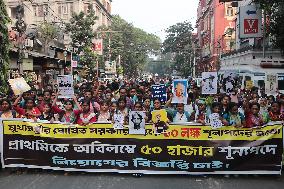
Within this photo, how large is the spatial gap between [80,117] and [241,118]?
3.00 meters

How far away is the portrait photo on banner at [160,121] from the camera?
7.62 m

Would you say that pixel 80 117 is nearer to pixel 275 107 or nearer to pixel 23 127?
pixel 23 127

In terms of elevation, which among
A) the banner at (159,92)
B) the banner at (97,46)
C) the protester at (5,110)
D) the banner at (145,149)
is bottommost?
the banner at (145,149)

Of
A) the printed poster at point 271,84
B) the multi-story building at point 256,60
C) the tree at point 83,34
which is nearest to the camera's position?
the printed poster at point 271,84

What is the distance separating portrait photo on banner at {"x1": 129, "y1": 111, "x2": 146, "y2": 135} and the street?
83cm

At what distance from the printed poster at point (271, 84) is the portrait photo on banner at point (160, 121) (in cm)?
666

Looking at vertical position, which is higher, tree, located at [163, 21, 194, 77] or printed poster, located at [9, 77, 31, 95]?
tree, located at [163, 21, 194, 77]

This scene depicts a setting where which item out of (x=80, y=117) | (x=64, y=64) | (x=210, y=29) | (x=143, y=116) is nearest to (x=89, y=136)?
(x=80, y=117)

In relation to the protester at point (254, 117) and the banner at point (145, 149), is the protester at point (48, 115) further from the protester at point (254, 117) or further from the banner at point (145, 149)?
the protester at point (254, 117)

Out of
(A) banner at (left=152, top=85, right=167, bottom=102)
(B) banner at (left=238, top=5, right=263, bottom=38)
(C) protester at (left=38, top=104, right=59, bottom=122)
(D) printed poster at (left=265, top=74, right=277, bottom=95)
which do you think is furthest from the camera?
(B) banner at (left=238, top=5, right=263, bottom=38)

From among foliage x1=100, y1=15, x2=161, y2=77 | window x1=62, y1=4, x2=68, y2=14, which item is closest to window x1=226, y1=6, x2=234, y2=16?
foliage x1=100, y1=15, x2=161, y2=77

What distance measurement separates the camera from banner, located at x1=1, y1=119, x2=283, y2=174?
753 centimetres

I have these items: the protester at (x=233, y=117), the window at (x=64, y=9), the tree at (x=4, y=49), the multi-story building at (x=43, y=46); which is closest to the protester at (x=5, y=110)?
the protester at (x=233, y=117)

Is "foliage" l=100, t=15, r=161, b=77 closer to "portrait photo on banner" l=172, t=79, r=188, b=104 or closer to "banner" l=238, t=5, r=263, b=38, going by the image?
"banner" l=238, t=5, r=263, b=38
